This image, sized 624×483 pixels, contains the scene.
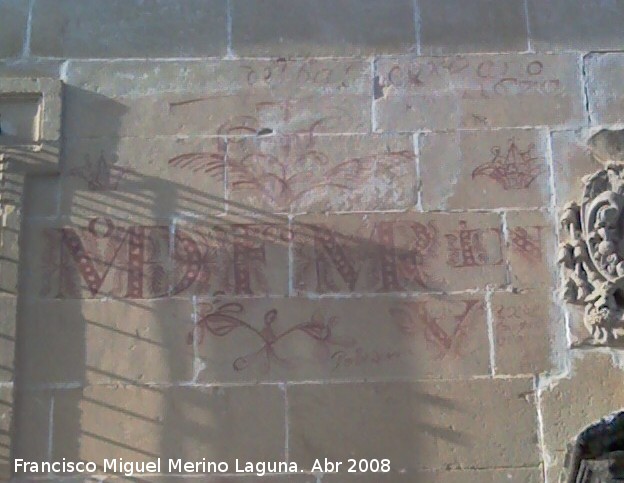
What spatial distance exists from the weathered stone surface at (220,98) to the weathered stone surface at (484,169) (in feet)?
1.12

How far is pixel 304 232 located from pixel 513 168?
934mm

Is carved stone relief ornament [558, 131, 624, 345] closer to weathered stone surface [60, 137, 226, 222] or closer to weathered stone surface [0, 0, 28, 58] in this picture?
weathered stone surface [60, 137, 226, 222]

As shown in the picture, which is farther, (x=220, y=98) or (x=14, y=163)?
(x=220, y=98)

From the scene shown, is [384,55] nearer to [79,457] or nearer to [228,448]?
[228,448]

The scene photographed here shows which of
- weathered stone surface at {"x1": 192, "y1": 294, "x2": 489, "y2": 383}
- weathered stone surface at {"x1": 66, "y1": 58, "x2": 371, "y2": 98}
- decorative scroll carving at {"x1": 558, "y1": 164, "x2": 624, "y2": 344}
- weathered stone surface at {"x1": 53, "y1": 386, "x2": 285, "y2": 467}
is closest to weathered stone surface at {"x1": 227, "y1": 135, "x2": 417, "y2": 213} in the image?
weathered stone surface at {"x1": 66, "y1": 58, "x2": 371, "y2": 98}

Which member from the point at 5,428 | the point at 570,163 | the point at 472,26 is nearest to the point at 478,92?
the point at 472,26

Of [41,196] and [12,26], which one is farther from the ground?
[12,26]

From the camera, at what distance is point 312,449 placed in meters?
4.07

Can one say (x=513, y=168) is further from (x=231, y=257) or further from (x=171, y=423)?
(x=171, y=423)

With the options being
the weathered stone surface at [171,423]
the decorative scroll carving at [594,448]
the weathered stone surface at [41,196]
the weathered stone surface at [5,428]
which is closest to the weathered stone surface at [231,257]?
the weathered stone surface at [171,423]

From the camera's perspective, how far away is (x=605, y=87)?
15.3 feet

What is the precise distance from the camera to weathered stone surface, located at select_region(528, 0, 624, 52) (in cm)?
475

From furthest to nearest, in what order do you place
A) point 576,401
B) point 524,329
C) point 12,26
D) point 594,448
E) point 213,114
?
point 12,26 < point 213,114 < point 524,329 < point 576,401 < point 594,448

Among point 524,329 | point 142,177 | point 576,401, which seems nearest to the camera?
point 576,401
